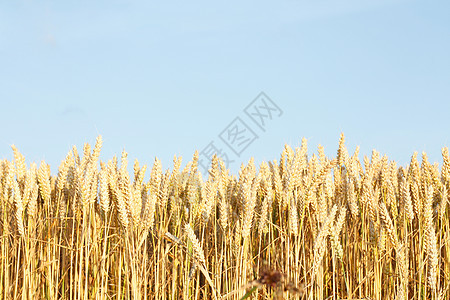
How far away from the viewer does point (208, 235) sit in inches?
131

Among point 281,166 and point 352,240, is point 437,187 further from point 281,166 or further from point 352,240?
point 281,166

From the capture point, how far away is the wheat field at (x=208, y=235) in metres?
2.64

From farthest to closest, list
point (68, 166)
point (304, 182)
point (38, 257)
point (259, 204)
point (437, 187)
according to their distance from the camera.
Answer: point (437, 187) < point (259, 204) < point (68, 166) < point (38, 257) < point (304, 182)

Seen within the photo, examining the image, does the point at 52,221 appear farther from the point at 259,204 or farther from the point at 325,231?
the point at 325,231

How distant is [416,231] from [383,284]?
0.48 meters

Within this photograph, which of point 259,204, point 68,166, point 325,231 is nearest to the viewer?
point 325,231

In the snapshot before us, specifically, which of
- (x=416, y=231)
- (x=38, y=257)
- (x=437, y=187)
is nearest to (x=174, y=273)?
(x=38, y=257)

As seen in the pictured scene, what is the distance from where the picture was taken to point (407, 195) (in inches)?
116

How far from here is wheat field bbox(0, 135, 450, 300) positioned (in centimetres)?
264

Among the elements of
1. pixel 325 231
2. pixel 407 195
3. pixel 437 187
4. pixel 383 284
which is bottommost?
pixel 383 284

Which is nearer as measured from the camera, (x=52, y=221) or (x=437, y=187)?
(x=52, y=221)

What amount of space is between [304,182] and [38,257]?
70.5 inches

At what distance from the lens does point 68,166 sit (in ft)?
10.9

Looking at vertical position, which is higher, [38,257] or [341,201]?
[341,201]
